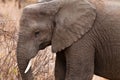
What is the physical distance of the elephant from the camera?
4.71 m

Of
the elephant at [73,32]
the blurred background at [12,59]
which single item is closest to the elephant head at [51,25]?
the elephant at [73,32]

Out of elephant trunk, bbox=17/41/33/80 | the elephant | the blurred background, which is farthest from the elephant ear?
the blurred background

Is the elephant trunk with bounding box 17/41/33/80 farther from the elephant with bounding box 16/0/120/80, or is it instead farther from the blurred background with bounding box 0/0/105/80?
the blurred background with bounding box 0/0/105/80

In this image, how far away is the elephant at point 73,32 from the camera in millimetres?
4715

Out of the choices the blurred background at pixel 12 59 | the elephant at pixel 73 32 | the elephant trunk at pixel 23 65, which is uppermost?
the elephant at pixel 73 32

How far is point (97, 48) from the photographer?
16.2ft

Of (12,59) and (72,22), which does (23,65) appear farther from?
(12,59)

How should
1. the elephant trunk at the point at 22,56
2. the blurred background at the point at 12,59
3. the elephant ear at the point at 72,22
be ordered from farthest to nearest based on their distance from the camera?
the blurred background at the point at 12,59 → the elephant ear at the point at 72,22 → the elephant trunk at the point at 22,56

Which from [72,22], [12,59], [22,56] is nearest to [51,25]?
[72,22]

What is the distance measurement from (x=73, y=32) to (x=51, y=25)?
8.0 inches

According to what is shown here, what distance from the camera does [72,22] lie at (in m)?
4.82

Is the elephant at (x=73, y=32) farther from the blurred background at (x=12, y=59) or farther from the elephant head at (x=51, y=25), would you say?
the blurred background at (x=12, y=59)

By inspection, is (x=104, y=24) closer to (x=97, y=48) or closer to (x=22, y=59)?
(x=97, y=48)

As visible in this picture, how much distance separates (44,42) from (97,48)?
18.9 inches
